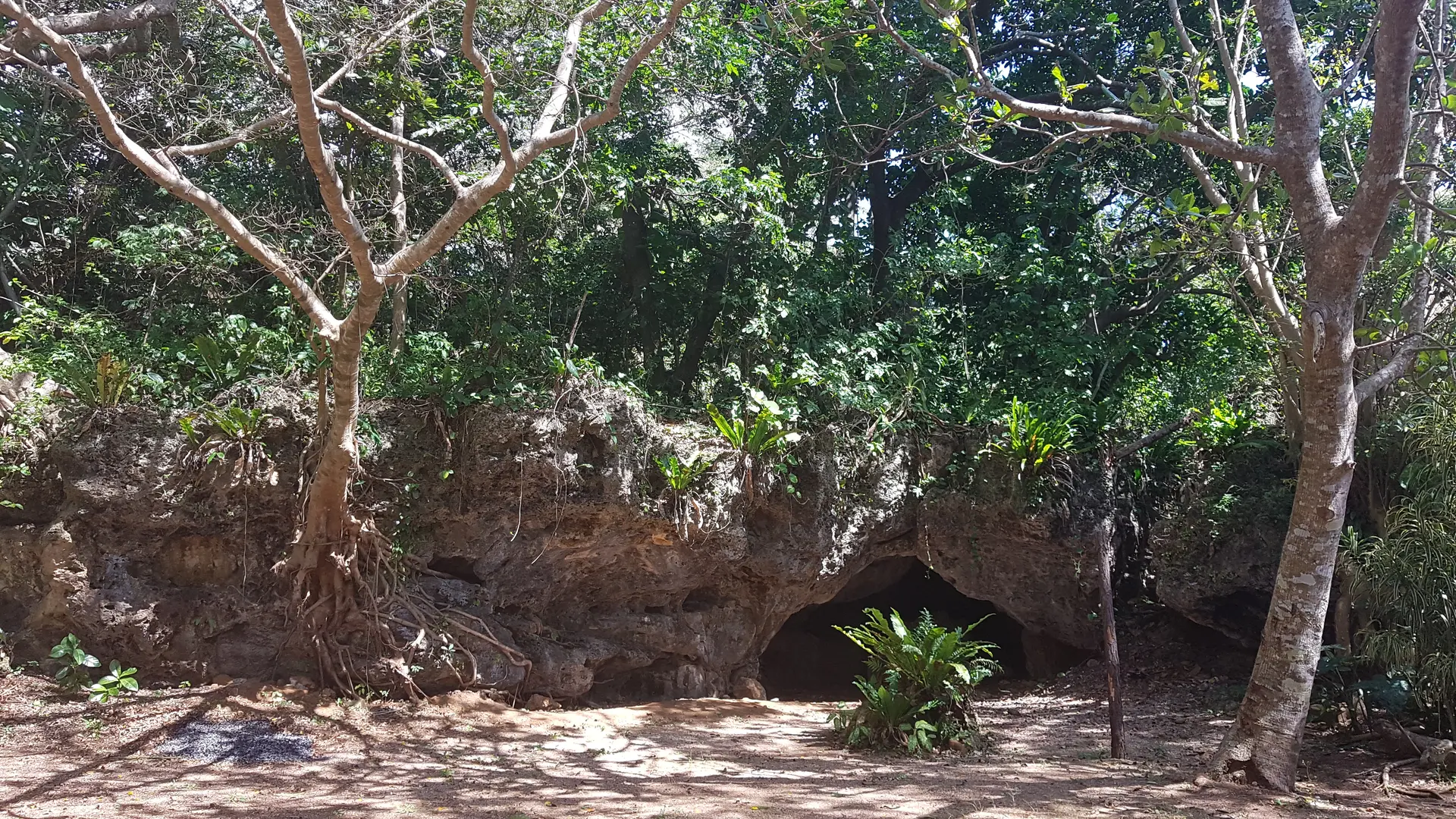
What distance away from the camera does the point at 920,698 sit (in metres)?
6.68

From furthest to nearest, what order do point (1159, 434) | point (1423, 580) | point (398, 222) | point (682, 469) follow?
point (1159, 434) < point (682, 469) < point (398, 222) < point (1423, 580)

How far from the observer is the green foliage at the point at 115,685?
6.48 metres

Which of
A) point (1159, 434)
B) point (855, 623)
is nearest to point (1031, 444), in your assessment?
point (1159, 434)

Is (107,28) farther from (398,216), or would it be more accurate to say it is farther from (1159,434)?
(1159,434)

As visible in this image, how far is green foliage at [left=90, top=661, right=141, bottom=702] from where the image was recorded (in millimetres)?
6484

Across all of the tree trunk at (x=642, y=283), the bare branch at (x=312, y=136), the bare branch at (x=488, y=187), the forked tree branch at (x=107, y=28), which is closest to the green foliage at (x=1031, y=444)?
the tree trunk at (x=642, y=283)

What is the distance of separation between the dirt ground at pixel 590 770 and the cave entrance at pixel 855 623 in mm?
3469

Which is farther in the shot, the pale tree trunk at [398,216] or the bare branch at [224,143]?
the pale tree trunk at [398,216]

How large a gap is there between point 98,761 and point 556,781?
9.18ft

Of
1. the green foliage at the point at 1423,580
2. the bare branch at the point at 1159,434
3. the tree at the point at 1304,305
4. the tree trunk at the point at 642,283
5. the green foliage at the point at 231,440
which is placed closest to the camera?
the tree at the point at 1304,305

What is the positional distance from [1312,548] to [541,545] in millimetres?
5896

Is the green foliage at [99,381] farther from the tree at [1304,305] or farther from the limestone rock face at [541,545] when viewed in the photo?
the tree at [1304,305]

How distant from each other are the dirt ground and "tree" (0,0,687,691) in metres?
0.90

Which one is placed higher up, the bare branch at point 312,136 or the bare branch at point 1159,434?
the bare branch at point 312,136
